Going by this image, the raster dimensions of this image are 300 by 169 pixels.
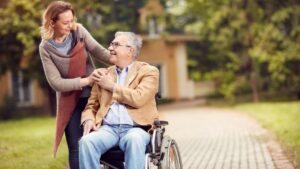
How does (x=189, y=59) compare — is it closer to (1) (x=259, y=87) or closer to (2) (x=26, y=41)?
(1) (x=259, y=87)

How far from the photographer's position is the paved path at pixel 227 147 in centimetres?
704

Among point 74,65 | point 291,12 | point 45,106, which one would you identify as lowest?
point 45,106

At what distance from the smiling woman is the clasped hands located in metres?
0.02

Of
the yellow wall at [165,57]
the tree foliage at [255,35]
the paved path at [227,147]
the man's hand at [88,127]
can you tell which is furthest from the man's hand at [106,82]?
the yellow wall at [165,57]

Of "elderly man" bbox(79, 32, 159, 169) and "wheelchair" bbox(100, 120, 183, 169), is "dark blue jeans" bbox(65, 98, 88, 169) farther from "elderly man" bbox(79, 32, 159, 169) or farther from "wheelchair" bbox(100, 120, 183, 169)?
"wheelchair" bbox(100, 120, 183, 169)

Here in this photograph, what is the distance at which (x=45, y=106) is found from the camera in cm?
2581

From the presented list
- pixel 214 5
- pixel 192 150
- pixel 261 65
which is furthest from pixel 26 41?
pixel 261 65

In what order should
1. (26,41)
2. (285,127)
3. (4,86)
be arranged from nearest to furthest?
(285,127), (26,41), (4,86)

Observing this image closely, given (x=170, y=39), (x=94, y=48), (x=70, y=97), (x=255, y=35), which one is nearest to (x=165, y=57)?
(x=170, y=39)

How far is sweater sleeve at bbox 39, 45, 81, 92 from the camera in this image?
14.7ft

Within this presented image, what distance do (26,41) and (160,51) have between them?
13.9 m

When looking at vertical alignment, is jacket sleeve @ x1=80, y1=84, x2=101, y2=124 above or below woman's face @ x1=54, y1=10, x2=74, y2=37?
below

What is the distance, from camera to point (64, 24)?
448 centimetres

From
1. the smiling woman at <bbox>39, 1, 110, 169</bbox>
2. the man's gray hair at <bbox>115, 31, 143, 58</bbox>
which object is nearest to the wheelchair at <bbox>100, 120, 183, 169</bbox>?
the smiling woman at <bbox>39, 1, 110, 169</bbox>
